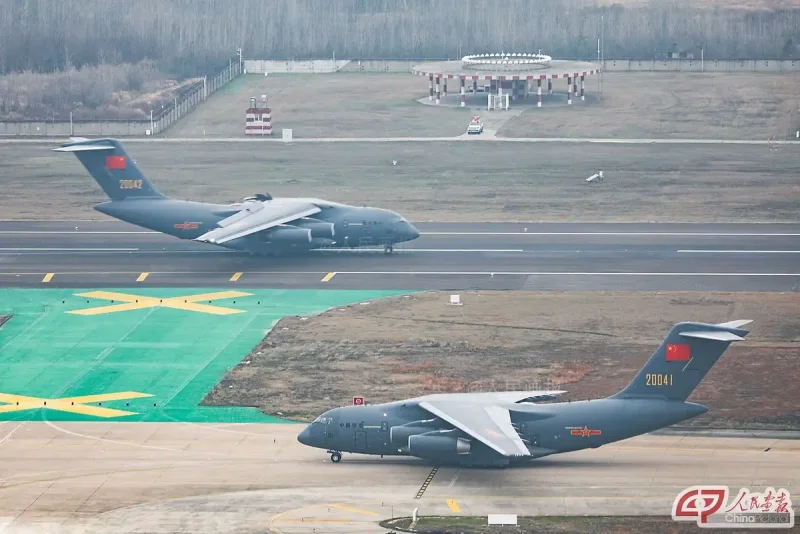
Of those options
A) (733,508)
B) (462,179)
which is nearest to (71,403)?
(733,508)

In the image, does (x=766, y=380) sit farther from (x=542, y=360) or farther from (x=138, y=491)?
(x=138, y=491)

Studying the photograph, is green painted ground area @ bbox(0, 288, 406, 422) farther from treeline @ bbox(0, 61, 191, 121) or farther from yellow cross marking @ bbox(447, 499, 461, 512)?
treeline @ bbox(0, 61, 191, 121)

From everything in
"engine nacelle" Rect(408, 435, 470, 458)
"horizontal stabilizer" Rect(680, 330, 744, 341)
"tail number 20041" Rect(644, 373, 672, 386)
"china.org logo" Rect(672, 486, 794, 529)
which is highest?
"horizontal stabilizer" Rect(680, 330, 744, 341)

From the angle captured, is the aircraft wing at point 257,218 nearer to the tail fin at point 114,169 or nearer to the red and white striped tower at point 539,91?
the tail fin at point 114,169

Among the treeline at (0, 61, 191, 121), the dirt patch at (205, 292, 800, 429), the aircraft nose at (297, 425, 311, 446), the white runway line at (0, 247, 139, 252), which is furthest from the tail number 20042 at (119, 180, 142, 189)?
the treeline at (0, 61, 191, 121)

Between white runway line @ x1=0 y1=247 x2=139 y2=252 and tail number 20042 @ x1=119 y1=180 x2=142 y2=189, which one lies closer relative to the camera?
tail number 20042 @ x1=119 y1=180 x2=142 y2=189

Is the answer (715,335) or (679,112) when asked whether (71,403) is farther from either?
(679,112)
